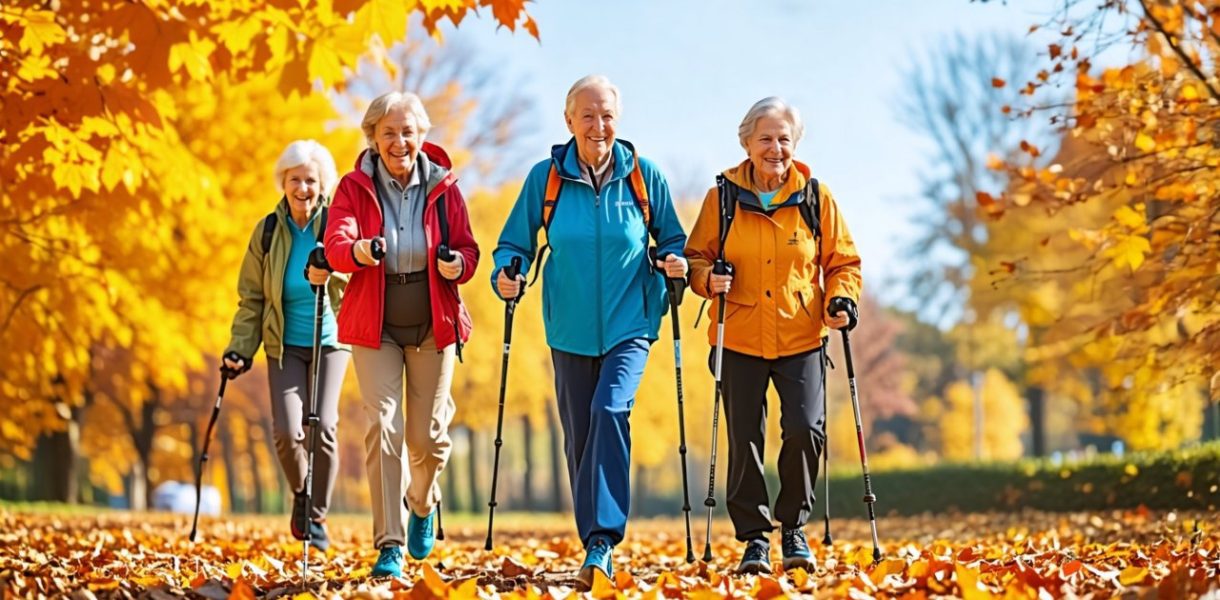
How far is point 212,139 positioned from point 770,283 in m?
10.7

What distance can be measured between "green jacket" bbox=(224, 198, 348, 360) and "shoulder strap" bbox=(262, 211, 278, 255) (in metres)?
0.02

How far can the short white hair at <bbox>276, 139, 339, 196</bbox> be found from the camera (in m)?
7.41

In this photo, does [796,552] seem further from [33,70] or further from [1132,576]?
[33,70]

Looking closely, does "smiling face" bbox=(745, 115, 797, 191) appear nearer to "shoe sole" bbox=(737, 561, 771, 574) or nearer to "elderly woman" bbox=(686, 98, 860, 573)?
"elderly woman" bbox=(686, 98, 860, 573)

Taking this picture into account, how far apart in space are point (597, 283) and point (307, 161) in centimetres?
262

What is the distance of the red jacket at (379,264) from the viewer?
5.64m

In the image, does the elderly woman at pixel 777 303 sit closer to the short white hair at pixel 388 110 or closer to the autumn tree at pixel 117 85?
the short white hair at pixel 388 110

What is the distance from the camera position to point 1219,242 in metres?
7.75


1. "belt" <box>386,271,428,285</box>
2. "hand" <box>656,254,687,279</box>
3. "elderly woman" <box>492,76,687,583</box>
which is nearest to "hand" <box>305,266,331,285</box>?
"belt" <box>386,271,428,285</box>

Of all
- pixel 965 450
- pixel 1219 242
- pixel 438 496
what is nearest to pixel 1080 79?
pixel 1219 242

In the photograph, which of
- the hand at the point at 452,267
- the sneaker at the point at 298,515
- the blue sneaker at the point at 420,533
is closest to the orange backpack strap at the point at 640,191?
the hand at the point at 452,267

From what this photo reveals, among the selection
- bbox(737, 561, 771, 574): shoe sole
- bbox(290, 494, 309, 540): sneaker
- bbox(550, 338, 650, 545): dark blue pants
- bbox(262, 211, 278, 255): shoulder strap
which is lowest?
bbox(737, 561, 771, 574): shoe sole

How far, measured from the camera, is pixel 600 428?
17.8 ft

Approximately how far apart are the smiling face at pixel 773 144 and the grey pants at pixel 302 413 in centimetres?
268
